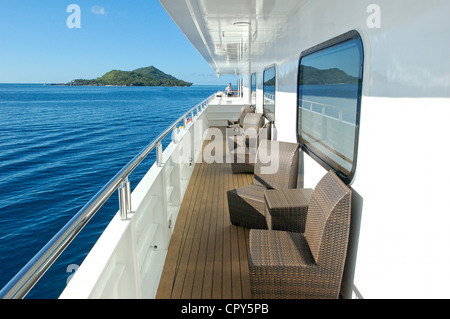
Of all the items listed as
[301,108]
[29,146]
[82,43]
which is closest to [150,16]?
[82,43]

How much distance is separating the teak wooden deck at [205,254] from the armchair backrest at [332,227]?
581mm

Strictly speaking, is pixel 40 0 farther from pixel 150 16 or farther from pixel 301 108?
pixel 301 108

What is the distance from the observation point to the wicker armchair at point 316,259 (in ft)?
6.21

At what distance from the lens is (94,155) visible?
14281 mm

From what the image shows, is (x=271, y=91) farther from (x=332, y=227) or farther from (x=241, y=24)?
(x=332, y=227)

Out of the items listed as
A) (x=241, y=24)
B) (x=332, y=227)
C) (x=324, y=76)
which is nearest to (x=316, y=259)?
(x=332, y=227)

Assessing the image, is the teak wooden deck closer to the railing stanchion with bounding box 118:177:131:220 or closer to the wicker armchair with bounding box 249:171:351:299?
the wicker armchair with bounding box 249:171:351:299

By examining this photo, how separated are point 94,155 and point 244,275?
1300 centimetres

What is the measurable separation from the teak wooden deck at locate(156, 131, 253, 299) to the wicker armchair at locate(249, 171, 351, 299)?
0.31 metres

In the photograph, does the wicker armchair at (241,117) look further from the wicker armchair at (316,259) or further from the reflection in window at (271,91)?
the wicker armchair at (316,259)

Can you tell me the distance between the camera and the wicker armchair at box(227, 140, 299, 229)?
313 centimetres

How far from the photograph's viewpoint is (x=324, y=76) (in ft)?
9.13

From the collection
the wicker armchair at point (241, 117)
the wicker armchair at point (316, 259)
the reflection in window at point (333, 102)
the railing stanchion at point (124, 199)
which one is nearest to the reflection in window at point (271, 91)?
the wicker armchair at point (241, 117)

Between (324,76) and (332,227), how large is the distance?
136cm
